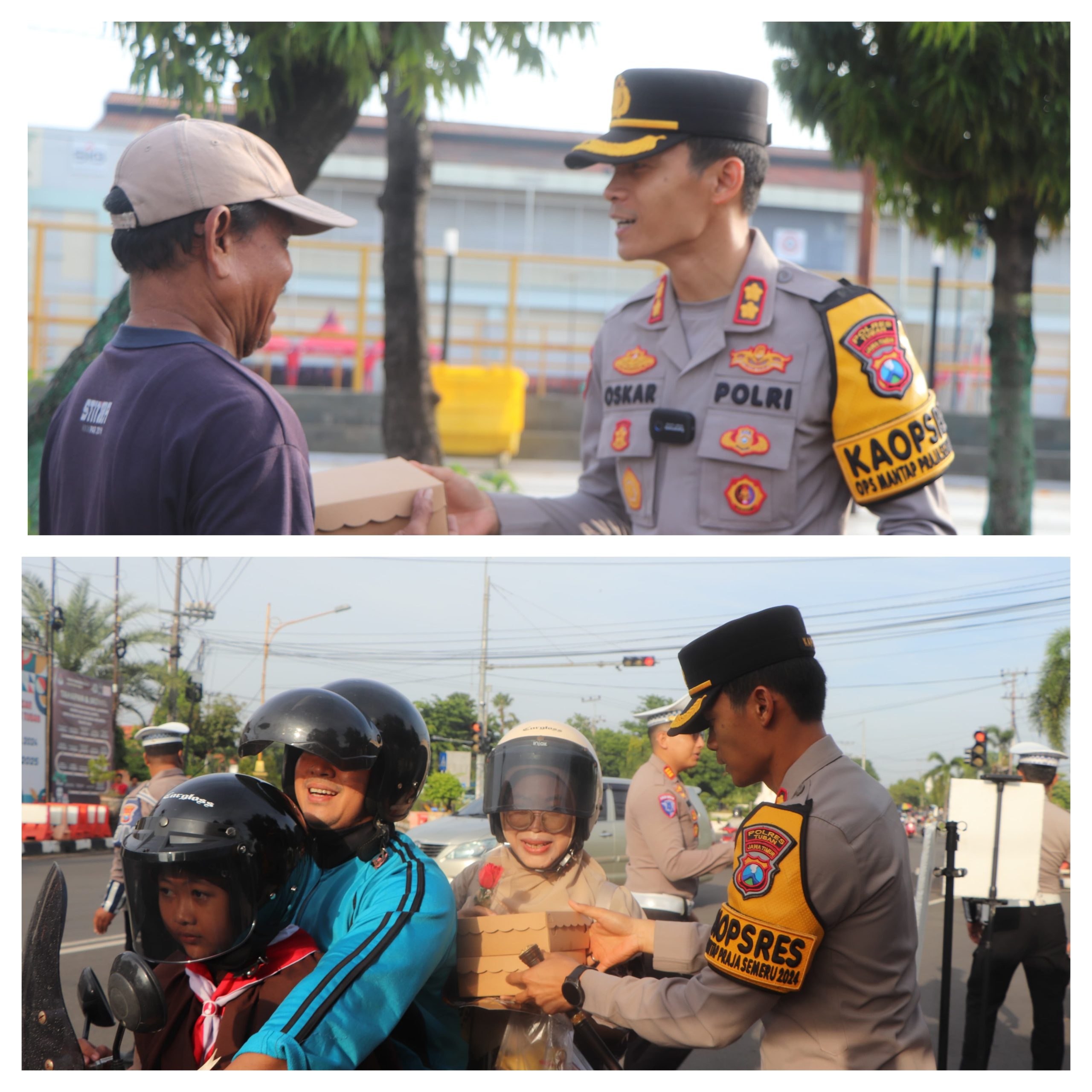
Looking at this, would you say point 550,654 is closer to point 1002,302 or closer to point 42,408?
point 42,408

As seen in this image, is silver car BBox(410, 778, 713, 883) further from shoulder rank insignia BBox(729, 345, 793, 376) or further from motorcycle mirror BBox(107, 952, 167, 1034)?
shoulder rank insignia BBox(729, 345, 793, 376)

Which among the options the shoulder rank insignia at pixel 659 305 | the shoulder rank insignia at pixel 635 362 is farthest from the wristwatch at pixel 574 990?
the shoulder rank insignia at pixel 659 305

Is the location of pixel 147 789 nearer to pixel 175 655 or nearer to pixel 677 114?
pixel 175 655

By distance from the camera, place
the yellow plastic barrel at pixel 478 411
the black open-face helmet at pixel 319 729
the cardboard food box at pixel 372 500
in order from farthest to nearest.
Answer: the yellow plastic barrel at pixel 478 411, the cardboard food box at pixel 372 500, the black open-face helmet at pixel 319 729

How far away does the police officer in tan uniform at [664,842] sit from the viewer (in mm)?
1825

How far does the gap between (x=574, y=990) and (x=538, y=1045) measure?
0.16 m

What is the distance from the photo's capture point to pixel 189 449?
1.76 meters

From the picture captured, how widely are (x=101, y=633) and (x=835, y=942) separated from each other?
4.21 feet

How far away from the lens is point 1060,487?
1298 cm

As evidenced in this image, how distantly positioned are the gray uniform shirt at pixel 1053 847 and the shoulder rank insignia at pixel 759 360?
3.77ft

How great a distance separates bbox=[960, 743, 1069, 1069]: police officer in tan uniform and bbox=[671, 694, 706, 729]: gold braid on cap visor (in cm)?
55

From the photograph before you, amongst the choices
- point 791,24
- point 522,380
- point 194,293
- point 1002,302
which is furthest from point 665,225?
point 522,380

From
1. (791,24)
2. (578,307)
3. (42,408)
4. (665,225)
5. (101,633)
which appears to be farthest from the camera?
(578,307)

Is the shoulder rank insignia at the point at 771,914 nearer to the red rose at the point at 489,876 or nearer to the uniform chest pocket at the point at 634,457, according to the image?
the red rose at the point at 489,876
